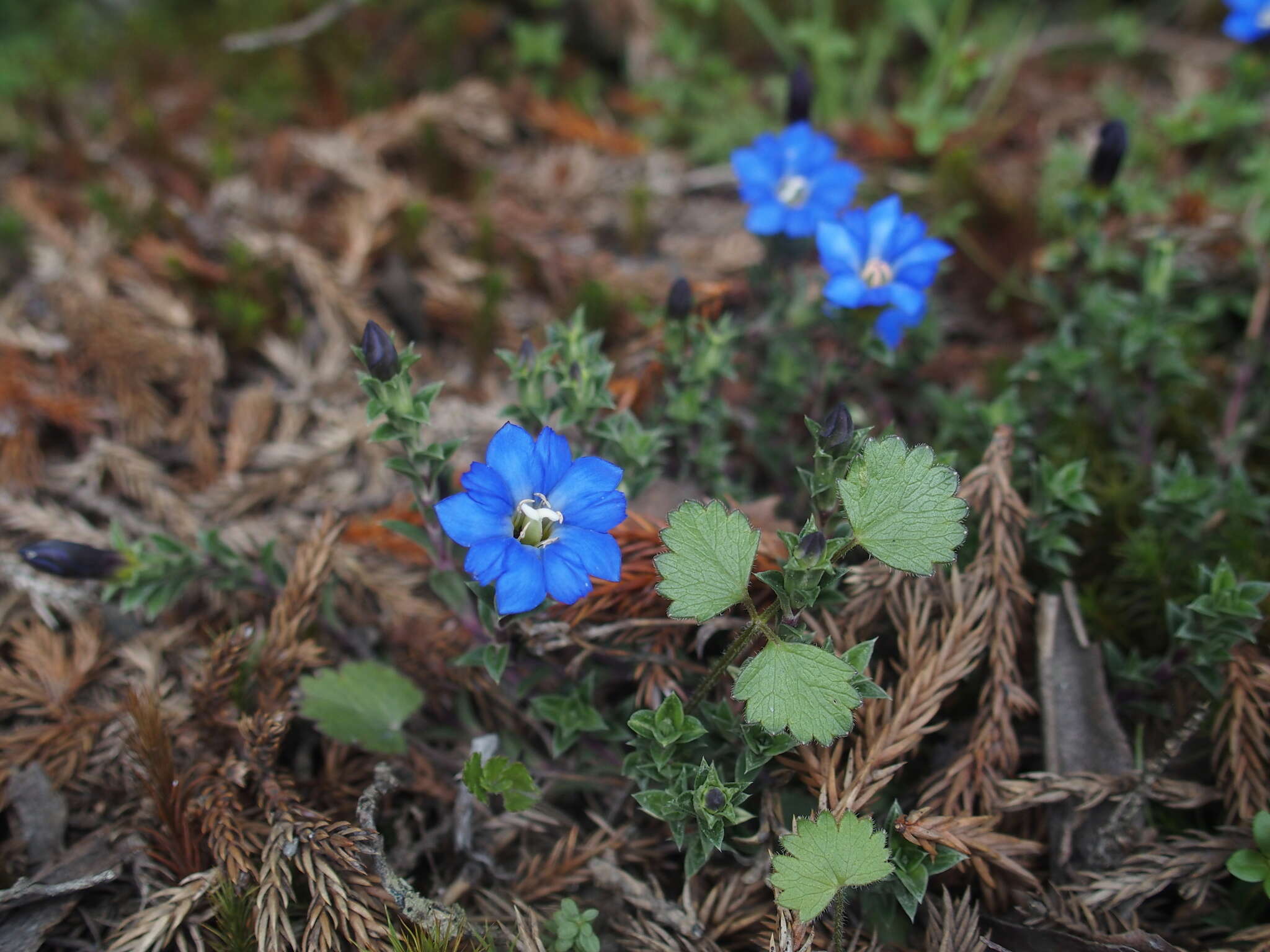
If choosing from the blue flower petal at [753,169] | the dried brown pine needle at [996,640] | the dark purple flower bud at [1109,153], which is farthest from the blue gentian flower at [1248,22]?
the dried brown pine needle at [996,640]

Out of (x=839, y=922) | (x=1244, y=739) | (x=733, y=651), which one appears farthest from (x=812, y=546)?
(x=1244, y=739)

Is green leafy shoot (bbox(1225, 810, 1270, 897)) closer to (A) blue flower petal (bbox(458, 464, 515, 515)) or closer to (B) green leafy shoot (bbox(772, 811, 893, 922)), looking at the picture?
(B) green leafy shoot (bbox(772, 811, 893, 922))

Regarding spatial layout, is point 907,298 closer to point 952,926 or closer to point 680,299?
point 680,299

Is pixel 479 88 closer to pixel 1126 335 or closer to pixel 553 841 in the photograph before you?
pixel 1126 335

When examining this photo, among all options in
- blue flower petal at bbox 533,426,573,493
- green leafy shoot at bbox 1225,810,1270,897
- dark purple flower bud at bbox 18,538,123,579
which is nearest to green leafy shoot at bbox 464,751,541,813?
blue flower petal at bbox 533,426,573,493

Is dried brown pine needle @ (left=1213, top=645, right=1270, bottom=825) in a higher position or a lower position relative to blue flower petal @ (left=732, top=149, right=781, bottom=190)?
lower

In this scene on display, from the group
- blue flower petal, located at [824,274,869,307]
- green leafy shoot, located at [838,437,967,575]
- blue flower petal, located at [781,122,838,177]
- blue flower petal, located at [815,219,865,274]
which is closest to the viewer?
green leafy shoot, located at [838,437,967,575]
